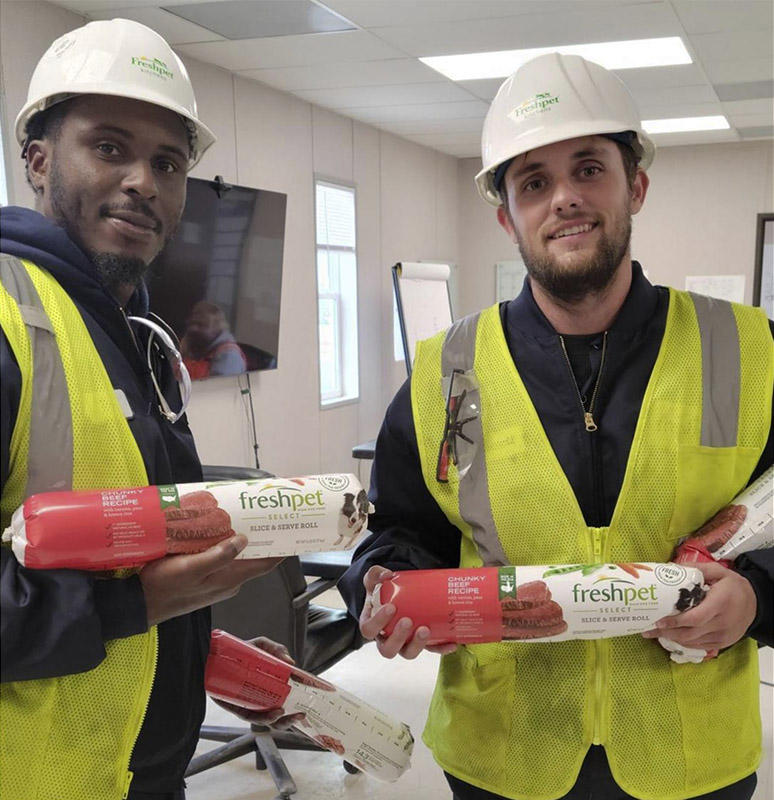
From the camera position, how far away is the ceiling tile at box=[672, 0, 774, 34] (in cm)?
357

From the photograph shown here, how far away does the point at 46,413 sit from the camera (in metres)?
1.02

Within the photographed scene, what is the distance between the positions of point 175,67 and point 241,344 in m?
3.39

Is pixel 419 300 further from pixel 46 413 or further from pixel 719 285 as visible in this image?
pixel 46 413

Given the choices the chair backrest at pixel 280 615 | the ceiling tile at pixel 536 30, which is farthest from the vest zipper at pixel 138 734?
the ceiling tile at pixel 536 30

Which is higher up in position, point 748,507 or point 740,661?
point 748,507

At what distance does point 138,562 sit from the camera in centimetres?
104

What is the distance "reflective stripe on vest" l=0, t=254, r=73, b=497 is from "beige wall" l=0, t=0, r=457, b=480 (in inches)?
103

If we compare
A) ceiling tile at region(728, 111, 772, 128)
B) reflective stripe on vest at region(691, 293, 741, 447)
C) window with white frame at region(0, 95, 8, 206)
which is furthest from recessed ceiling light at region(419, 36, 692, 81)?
reflective stripe on vest at region(691, 293, 741, 447)

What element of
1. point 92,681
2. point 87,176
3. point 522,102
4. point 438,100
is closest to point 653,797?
point 92,681

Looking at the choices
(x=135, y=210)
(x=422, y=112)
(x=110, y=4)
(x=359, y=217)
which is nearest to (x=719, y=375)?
(x=135, y=210)

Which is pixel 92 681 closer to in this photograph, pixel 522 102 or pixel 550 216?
pixel 550 216

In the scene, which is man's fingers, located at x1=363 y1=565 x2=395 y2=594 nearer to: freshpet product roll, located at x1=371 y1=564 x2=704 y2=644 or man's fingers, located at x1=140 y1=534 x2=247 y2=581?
freshpet product roll, located at x1=371 y1=564 x2=704 y2=644

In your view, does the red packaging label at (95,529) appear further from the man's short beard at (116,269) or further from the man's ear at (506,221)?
the man's ear at (506,221)

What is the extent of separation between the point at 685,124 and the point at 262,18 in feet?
14.0
